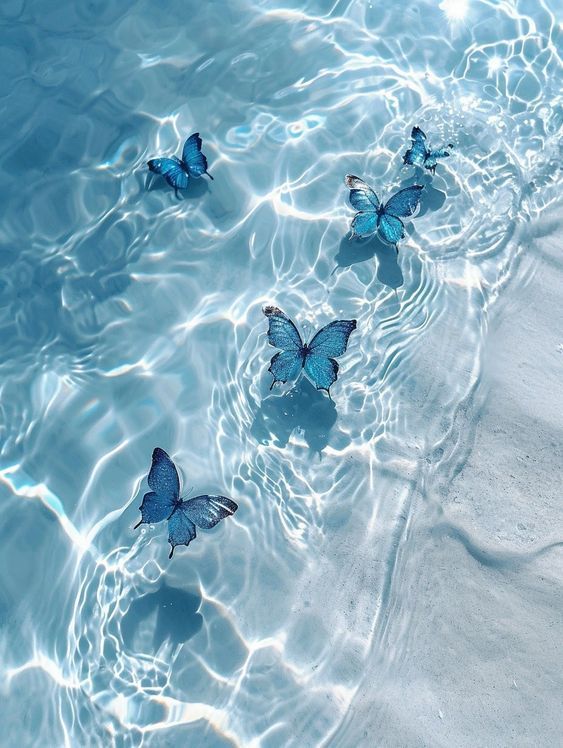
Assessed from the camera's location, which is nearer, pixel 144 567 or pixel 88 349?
pixel 144 567

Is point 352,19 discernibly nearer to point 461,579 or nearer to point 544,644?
point 461,579

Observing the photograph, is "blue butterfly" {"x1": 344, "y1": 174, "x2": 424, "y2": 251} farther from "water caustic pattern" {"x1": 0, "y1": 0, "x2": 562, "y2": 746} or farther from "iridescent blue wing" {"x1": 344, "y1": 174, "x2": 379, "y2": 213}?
"water caustic pattern" {"x1": 0, "y1": 0, "x2": 562, "y2": 746}

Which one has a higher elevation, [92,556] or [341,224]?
[341,224]

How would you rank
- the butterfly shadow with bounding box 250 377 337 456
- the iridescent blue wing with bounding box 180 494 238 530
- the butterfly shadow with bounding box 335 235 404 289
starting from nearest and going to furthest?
1. the iridescent blue wing with bounding box 180 494 238 530
2. the butterfly shadow with bounding box 250 377 337 456
3. the butterfly shadow with bounding box 335 235 404 289

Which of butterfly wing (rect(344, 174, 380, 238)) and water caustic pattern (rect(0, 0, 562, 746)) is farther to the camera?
butterfly wing (rect(344, 174, 380, 238))

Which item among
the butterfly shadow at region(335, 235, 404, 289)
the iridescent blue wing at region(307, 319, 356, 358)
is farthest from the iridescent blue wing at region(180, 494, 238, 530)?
the butterfly shadow at region(335, 235, 404, 289)

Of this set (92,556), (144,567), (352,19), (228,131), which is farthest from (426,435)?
(352,19)

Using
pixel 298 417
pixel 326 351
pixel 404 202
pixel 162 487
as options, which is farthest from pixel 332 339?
pixel 162 487
